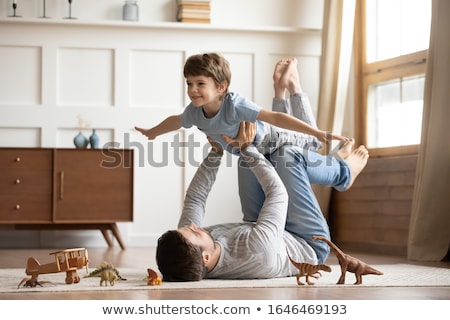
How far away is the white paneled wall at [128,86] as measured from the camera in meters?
5.35

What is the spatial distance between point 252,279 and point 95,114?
2.88 m

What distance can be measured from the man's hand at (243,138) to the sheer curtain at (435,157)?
4.67 feet

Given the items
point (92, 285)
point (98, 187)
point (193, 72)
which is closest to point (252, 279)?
point (92, 285)

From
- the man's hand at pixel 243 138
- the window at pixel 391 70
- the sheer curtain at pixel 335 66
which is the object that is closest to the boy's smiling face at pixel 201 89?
the man's hand at pixel 243 138

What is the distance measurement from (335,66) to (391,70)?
19.7 inches

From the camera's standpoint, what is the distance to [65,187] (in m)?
5.00

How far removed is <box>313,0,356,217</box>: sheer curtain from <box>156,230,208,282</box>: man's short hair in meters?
2.73

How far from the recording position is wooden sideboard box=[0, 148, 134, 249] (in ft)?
16.2

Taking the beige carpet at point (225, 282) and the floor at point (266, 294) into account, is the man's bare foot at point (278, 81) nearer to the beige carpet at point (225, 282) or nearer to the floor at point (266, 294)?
the beige carpet at point (225, 282)

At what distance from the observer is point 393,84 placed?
493cm

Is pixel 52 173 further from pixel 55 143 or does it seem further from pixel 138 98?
pixel 138 98

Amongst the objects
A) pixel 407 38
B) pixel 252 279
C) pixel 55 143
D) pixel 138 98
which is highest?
pixel 407 38

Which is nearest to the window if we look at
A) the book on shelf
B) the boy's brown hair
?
the book on shelf
